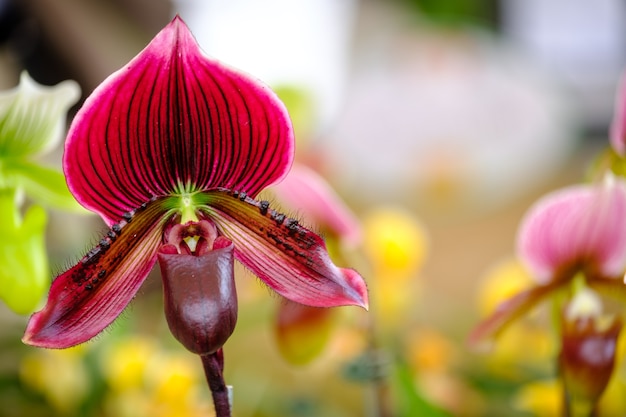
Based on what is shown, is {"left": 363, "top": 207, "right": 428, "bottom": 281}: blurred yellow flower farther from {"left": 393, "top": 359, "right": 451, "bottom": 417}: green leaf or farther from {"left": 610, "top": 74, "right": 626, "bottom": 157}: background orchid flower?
{"left": 610, "top": 74, "right": 626, "bottom": 157}: background orchid flower

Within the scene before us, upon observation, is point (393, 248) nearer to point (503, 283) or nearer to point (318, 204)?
point (503, 283)

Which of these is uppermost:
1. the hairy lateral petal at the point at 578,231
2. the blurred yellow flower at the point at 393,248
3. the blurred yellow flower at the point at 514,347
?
the hairy lateral petal at the point at 578,231

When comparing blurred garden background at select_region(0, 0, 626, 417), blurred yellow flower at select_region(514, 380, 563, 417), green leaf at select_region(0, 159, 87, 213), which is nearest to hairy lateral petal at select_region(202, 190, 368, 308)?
green leaf at select_region(0, 159, 87, 213)

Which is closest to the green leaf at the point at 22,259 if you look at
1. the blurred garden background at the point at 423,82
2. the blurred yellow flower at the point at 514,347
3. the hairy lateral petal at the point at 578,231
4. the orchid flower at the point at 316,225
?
the orchid flower at the point at 316,225

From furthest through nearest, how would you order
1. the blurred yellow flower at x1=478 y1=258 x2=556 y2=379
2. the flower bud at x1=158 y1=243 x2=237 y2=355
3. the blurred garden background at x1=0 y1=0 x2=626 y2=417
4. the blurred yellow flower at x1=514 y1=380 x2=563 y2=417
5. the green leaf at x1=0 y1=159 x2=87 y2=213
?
the blurred garden background at x1=0 y1=0 x2=626 y2=417 → the blurred yellow flower at x1=478 y1=258 x2=556 y2=379 → the blurred yellow flower at x1=514 y1=380 x2=563 y2=417 → the green leaf at x1=0 y1=159 x2=87 y2=213 → the flower bud at x1=158 y1=243 x2=237 y2=355

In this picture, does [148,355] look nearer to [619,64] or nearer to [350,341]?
[350,341]

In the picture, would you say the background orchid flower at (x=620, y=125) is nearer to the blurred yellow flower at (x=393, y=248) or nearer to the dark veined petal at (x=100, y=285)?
the dark veined petal at (x=100, y=285)

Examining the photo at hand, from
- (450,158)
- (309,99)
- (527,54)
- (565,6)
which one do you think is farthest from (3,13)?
(565,6)
